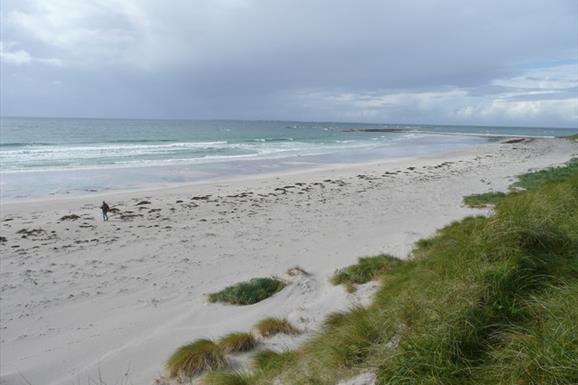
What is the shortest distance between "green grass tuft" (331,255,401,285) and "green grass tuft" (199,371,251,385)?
8.73 ft

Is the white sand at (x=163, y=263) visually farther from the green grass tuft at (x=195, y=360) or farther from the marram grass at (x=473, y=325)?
the marram grass at (x=473, y=325)

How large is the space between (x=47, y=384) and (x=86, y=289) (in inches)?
98.4

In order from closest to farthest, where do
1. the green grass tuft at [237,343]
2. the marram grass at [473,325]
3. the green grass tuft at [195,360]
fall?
the marram grass at [473,325]
the green grass tuft at [195,360]
the green grass tuft at [237,343]

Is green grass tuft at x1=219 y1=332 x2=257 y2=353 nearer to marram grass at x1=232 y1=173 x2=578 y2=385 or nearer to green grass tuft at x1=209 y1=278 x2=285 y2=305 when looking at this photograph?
marram grass at x1=232 y1=173 x2=578 y2=385

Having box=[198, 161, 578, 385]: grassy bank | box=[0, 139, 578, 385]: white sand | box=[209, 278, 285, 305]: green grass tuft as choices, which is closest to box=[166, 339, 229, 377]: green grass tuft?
box=[0, 139, 578, 385]: white sand

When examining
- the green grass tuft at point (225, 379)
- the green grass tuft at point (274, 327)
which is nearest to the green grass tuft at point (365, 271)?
the green grass tuft at point (274, 327)

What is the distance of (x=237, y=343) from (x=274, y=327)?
1.73ft

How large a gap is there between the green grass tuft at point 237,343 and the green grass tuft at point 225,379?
0.56 meters

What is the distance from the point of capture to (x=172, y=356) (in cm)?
408

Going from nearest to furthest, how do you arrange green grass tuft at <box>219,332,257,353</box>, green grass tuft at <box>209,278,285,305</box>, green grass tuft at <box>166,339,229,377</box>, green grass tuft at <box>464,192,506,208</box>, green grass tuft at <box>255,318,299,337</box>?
green grass tuft at <box>166,339,229,377</box>, green grass tuft at <box>219,332,257,353</box>, green grass tuft at <box>255,318,299,337</box>, green grass tuft at <box>209,278,285,305</box>, green grass tuft at <box>464,192,506,208</box>

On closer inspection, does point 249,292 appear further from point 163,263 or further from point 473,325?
point 473,325

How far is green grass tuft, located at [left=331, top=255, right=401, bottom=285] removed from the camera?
575 centimetres

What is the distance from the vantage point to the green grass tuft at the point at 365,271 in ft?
18.9

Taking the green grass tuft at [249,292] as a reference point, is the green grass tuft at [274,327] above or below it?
above
